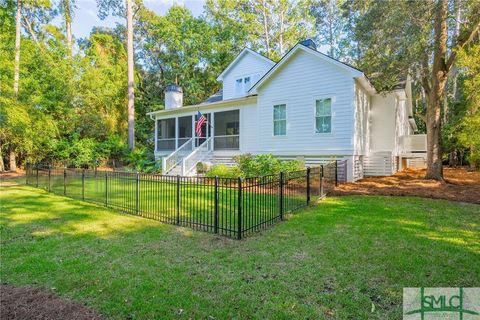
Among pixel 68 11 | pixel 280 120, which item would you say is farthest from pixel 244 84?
pixel 68 11

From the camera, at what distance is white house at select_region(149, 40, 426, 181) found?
42.0 feet

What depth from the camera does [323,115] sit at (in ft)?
43.9

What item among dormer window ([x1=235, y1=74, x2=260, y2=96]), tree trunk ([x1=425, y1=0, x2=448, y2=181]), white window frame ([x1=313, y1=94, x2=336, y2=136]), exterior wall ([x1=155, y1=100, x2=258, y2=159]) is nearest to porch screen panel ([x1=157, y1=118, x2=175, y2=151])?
exterior wall ([x1=155, y1=100, x2=258, y2=159])

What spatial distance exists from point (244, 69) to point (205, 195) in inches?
530

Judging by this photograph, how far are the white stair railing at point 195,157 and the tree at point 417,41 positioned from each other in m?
9.66

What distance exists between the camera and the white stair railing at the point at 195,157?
15531 mm

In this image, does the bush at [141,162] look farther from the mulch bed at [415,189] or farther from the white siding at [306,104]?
the mulch bed at [415,189]

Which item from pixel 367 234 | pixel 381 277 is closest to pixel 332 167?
pixel 367 234

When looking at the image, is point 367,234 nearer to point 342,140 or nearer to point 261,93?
point 342,140

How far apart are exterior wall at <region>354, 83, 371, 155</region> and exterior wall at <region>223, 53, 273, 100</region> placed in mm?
6408

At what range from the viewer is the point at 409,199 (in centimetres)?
895

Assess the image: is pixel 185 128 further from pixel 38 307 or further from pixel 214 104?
pixel 38 307

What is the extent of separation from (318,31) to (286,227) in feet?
105

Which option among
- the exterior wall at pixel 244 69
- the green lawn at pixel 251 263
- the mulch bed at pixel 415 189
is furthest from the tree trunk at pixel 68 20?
the mulch bed at pixel 415 189
